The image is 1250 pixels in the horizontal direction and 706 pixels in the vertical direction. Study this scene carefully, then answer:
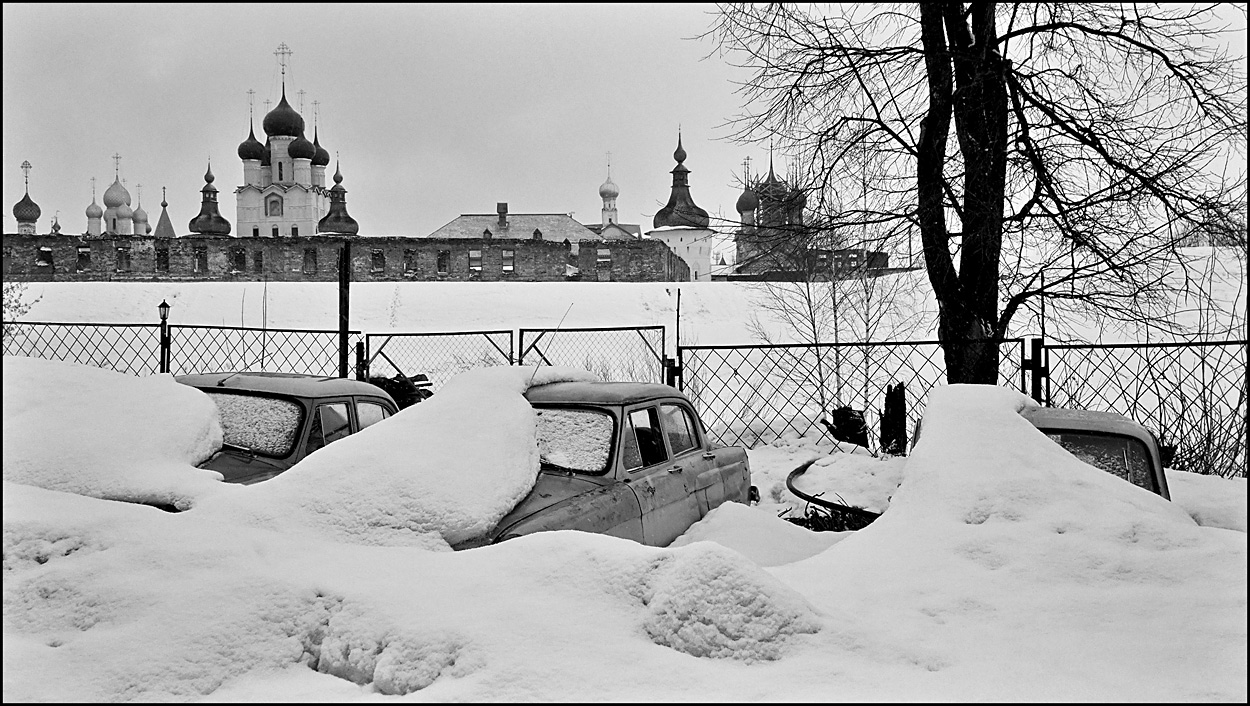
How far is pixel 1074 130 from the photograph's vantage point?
281 inches

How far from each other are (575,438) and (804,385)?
1463 centimetres

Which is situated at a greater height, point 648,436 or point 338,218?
point 338,218

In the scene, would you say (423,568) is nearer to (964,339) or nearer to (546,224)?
(964,339)

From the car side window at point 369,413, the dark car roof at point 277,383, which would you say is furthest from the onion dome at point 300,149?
the car side window at point 369,413

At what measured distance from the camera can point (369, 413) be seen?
6.26m

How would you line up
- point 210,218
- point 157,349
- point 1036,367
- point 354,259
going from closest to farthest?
point 1036,367 < point 157,349 < point 354,259 < point 210,218

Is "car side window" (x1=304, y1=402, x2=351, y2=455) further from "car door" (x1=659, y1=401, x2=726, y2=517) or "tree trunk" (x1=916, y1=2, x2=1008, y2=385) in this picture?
"tree trunk" (x1=916, y1=2, x2=1008, y2=385)

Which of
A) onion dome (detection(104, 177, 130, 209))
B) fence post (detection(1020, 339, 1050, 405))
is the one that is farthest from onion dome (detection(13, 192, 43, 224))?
onion dome (detection(104, 177, 130, 209))

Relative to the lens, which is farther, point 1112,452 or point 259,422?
point 259,422

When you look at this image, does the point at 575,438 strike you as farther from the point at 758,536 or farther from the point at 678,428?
the point at 758,536

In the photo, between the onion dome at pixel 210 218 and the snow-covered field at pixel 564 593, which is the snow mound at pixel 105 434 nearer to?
the snow-covered field at pixel 564 593

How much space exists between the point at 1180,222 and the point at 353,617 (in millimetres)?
7289

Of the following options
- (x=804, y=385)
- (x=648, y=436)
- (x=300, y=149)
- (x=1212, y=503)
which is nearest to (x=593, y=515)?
(x=648, y=436)

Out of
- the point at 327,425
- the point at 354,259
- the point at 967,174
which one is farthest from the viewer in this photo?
the point at 354,259
